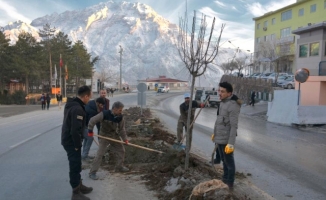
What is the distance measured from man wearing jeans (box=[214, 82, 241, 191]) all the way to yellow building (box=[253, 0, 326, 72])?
136 feet

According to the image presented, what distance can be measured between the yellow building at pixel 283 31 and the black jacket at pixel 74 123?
1675 inches

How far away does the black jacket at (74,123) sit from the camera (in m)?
4.70

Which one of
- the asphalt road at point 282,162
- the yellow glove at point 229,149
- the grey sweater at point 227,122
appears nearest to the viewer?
the yellow glove at point 229,149

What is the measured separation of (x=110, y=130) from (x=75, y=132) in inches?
69.4

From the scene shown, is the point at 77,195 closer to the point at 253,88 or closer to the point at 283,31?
the point at 253,88

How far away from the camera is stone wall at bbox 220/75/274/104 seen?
106 ft

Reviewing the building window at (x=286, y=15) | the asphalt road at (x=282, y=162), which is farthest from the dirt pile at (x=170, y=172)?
the building window at (x=286, y=15)


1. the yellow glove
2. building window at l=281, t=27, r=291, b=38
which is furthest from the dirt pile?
building window at l=281, t=27, r=291, b=38

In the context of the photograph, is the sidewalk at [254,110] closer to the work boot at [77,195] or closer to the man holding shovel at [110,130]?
the man holding shovel at [110,130]

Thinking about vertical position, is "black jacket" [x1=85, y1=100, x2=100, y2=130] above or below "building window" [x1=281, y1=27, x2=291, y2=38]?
below

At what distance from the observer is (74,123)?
4.69 metres

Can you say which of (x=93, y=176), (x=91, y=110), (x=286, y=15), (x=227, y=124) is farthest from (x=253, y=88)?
(x=227, y=124)

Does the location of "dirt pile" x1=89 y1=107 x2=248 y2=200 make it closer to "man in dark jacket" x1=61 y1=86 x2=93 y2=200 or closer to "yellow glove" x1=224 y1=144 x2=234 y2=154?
"yellow glove" x1=224 y1=144 x2=234 y2=154

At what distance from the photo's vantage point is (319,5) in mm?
47531
